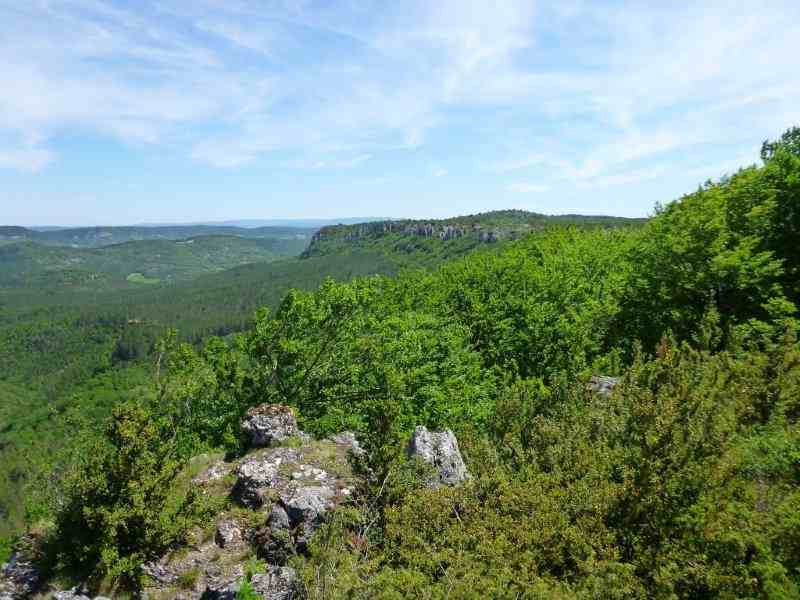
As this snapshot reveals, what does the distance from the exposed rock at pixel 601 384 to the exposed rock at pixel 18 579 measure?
17.3m

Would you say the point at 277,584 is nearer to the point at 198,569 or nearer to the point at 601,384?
the point at 198,569

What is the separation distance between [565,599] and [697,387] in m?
7.77

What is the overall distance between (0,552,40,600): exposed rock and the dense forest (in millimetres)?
332

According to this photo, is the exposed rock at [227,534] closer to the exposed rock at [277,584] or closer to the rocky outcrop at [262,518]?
the rocky outcrop at [262,518]

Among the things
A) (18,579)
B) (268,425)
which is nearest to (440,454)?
(268,425)

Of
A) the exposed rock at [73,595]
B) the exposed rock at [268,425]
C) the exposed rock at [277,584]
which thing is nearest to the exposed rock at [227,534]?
the exposed rock at [277,584]

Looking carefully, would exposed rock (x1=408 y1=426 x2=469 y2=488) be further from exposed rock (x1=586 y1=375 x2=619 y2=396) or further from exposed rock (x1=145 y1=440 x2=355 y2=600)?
exposed rock (x1=586 y1=375 x2=619 y2=396)

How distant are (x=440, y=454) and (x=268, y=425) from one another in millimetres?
5704

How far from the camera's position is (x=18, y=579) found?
11.1m

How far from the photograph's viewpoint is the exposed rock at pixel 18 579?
10789 millimetres

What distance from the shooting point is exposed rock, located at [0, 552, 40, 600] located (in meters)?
10.8

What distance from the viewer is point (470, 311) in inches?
1172

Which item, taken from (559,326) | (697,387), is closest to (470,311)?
(559,326)

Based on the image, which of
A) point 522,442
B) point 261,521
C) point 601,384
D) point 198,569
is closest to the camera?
point 198,569
